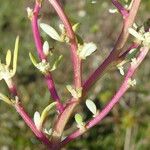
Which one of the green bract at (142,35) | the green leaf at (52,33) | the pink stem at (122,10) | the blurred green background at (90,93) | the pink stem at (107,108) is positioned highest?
the green leaf at (52,33)

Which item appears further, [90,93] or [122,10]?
[90,93]

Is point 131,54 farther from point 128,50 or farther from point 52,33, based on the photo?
point 52,33

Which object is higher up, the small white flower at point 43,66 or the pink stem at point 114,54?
the small white flower at point 43,66

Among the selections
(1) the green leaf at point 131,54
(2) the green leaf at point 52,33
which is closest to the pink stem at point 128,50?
(1) the green leaf at point 131,54

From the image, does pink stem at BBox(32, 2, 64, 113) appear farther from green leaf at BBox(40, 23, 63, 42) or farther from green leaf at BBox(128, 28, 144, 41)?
green leaf at BBox(128, 28, 144, 41)

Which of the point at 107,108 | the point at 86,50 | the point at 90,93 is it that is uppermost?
the point at 86,50

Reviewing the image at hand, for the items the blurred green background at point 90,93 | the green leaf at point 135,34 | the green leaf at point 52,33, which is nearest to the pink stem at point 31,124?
the green leaf at point 52,33

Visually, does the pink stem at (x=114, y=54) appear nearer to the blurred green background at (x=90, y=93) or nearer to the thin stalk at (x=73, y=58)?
the thin stalk at (x=73, y=58)

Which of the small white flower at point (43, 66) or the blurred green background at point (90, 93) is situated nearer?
the small white flower at point (43, 66)

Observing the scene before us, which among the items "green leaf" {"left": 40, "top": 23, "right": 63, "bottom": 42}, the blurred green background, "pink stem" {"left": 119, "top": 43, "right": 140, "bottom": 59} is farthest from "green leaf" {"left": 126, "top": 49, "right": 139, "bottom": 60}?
the blurred green background

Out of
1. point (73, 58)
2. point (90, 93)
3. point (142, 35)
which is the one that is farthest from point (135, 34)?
point (90, 93)
